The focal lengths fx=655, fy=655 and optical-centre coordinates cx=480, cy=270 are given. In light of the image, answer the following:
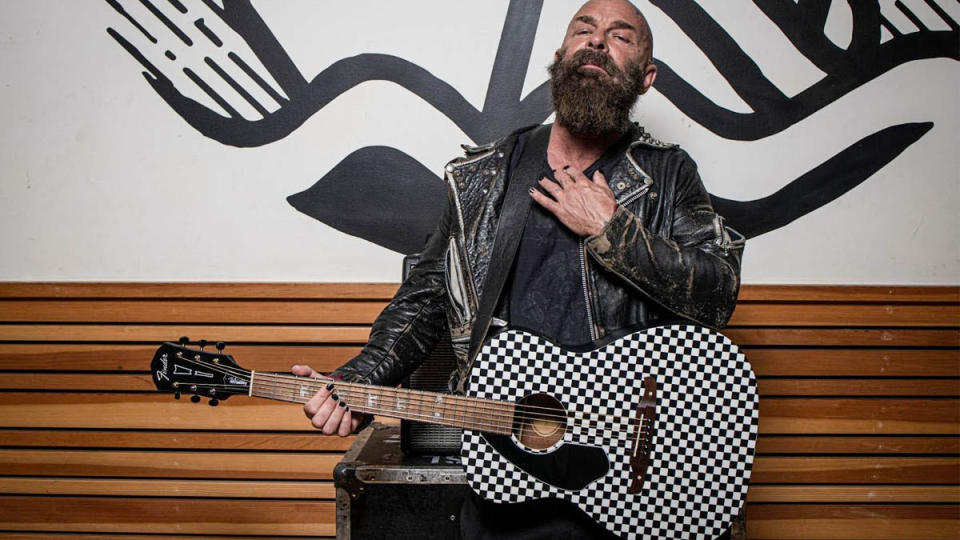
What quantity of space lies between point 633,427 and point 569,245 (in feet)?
1.76

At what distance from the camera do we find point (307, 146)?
2.89 meters

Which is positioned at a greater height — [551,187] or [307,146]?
[307,146]

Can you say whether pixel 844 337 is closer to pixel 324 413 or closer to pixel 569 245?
pixel 569 245

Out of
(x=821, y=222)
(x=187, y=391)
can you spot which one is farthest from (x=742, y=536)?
(x=187, y=391)

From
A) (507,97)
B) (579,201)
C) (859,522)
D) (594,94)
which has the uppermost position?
(507,97)

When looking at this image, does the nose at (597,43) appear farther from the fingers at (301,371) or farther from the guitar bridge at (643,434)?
the fingers at (301,371)

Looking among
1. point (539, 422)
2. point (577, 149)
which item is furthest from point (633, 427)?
point (577, 149)

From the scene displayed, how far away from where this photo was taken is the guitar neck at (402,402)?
163 centimetres

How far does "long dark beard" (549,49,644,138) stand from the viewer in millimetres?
1913

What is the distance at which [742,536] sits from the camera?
2.14m

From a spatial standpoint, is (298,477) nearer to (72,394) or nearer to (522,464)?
(72,394)

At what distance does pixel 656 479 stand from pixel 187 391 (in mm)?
1203

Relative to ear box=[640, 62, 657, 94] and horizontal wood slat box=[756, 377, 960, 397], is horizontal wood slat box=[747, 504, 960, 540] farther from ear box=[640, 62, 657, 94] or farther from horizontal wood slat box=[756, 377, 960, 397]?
ear box=[640, 62, 657, 94]

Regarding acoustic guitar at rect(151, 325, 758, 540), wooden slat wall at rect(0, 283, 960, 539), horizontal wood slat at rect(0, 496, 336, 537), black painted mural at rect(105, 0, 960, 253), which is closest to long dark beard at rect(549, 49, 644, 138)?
acoustic guitar at rect(151, 325, 758, 540)
